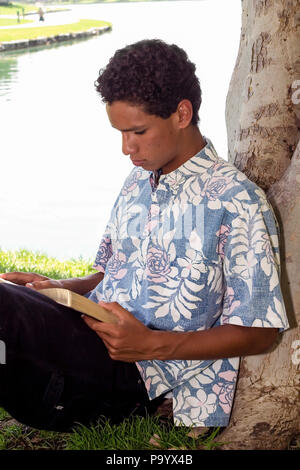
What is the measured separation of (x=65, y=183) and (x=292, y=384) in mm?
8649

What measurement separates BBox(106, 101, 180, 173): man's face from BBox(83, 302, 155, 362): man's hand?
45 centimetres

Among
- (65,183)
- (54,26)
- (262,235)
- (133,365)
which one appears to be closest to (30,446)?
(133,365)

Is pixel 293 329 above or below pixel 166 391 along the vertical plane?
above

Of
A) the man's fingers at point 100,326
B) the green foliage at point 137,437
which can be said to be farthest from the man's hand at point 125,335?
the green foliage at point 137,437

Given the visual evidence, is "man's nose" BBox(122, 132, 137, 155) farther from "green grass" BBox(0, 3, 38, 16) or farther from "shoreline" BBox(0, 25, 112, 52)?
"green grass" BBox(0, 3, 38, 16)

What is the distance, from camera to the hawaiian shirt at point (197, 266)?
6.81ft

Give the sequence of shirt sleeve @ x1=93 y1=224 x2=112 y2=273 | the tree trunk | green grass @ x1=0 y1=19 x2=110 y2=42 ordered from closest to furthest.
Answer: the tree trunk, shirt sleeve @ x1=93 y1=224 x2=112 y2=273, green grass @ x1=0 y1=19 x2=110 y2=42

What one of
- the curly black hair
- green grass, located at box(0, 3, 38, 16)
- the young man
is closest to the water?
the curly black hair

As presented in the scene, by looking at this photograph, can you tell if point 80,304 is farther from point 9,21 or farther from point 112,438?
point 9,21

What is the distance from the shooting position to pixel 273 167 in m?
2.50

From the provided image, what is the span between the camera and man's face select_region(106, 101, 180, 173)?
6.90 feet

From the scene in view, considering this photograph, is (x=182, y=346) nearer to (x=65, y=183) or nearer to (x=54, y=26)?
(x=65, y=183)

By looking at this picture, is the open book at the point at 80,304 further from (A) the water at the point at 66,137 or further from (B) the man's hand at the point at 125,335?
(A) the water at the point at 66,137

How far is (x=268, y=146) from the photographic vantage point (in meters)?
2.50
